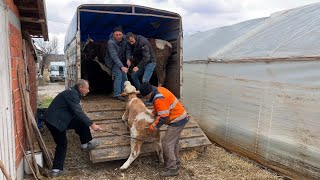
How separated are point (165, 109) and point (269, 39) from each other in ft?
12.1

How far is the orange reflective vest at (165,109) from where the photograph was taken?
17.1 feet

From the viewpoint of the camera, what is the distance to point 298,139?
5.61 m

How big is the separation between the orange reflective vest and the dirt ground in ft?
3.72

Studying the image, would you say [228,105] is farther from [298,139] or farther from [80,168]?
[80,168]

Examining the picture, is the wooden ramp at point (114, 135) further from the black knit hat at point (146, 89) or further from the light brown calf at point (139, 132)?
the black knit hat at point (146, 89)

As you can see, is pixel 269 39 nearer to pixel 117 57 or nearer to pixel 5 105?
pixel 117 57

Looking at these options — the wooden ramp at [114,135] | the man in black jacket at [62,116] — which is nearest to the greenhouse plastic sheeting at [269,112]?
the wooden ramp at [114,135]

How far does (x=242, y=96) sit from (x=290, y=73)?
4.93 feet

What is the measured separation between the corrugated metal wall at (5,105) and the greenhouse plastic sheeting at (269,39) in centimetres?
525

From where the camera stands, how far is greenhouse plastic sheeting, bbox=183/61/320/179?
545cm

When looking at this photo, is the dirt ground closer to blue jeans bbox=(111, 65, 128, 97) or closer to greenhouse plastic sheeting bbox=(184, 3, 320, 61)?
blue jeans bbox=(111, 65, 128, 97)

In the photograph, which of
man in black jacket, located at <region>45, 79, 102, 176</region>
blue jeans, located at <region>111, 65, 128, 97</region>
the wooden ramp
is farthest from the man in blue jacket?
man in black jacket, located at <region>45, 79, 102, 176</region>

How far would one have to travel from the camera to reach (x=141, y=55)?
7.46 meters

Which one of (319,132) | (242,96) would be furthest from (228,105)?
(319,132)
